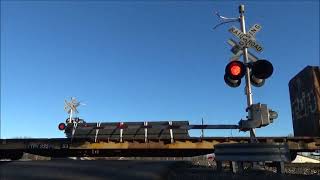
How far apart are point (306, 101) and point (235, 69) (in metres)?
12.6

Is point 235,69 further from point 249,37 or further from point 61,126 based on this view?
point 61,126

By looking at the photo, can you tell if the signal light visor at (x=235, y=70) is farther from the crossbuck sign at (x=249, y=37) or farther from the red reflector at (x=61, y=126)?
the red reflector at (x=61, y=126)

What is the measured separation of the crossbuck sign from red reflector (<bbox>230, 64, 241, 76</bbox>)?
3.30 feet

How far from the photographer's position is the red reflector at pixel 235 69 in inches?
305

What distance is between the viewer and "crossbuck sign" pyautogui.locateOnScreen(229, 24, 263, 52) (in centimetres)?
863

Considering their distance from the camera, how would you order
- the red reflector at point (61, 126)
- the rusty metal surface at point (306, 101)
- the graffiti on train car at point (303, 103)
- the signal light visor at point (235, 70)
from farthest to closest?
the red reflector at point (61, 126), the graffiti on train car at point (303, 103), the rusty metal surface at point (306, 101), the signal light visor at point (235, 70)

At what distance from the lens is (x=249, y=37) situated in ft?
28.5

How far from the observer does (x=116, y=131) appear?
19.8 m

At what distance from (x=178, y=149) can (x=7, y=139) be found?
25.6 feet

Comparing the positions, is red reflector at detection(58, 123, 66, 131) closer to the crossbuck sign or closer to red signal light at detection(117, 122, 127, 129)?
red signal light at detection(117, 122, 127, 129)

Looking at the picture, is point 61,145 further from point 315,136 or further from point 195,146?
point 315,136

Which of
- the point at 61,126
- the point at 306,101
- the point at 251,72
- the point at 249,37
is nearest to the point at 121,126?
the point at 61,126

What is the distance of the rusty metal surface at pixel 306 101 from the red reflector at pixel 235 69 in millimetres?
11618

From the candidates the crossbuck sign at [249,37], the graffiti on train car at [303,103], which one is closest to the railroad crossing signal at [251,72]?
the crossbuck sign at [249,37]
